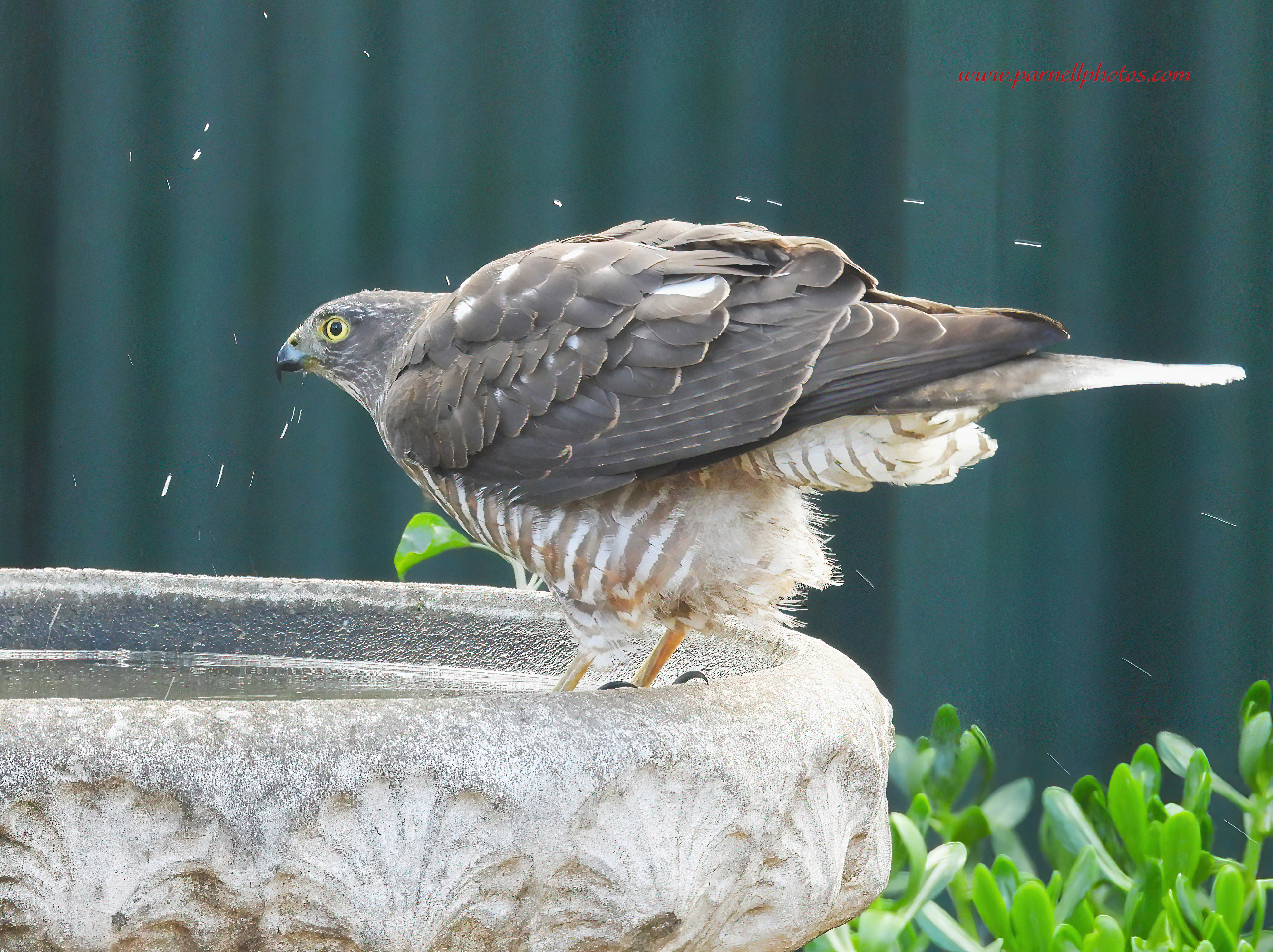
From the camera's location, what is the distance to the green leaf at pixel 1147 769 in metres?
2.07

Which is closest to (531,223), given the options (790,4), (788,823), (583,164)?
(583,164)

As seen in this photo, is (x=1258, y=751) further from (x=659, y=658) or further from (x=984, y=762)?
(x=659, y=658)

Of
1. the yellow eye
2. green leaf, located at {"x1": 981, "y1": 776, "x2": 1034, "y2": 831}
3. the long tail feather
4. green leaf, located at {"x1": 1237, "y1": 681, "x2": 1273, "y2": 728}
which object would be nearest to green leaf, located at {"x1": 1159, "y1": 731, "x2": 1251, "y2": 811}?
green leaf, located at {"x1": 1237, "y1": 681, "x2": 1273, "y2": 728}

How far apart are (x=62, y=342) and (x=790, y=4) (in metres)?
1.83

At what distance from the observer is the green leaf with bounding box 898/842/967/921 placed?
154 cm

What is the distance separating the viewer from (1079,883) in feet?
5.75

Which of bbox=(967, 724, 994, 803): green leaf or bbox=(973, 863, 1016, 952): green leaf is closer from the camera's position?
bbox=(973, 863, 1016, 952): green leaf

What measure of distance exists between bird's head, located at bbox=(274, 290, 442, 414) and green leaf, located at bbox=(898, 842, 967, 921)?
1.10 metres

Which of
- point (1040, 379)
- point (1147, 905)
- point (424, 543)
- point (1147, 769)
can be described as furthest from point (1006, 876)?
point (424, 543)

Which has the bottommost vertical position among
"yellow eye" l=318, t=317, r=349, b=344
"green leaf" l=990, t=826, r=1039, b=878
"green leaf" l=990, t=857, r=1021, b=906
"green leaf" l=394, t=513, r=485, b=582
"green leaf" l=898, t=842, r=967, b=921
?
"green leaf" l=990, t=826, r=1039, b=878

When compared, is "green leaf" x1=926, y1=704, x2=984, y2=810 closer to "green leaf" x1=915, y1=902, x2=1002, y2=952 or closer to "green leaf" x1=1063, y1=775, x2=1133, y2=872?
"green leaf" x1=1063, y1=775, x2=1133, y2=872

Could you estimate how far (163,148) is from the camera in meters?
2.79

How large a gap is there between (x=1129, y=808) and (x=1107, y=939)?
33 centimetres

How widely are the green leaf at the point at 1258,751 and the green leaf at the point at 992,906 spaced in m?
0.60
